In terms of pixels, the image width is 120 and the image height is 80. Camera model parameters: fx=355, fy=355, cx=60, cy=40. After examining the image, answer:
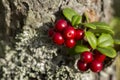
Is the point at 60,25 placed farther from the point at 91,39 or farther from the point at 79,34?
the point at 91,39

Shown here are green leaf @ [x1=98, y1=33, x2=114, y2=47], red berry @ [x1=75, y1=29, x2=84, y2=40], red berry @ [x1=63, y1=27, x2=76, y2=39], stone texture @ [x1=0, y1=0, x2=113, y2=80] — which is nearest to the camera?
red berry @ [x1=63, y1=27, x2=76, y2=39]

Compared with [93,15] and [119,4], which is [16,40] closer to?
[93,15]

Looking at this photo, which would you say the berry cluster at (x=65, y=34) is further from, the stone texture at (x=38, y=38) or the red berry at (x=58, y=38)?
the stone texture at (x=38, y=38)

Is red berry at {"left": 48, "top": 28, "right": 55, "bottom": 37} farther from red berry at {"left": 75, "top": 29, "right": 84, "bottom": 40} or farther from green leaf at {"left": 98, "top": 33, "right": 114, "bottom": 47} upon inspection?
green leaf at {"left": 98, "top": 33, "right": 114, "bottom": 47}

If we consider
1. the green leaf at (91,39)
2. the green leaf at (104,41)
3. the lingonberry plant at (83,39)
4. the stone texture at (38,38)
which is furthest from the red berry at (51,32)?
the green leaf at (104,41)

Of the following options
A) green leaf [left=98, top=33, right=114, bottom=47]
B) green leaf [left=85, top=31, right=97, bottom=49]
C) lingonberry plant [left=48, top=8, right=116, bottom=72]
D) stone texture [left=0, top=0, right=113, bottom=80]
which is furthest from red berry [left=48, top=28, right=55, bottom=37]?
green leaf [left=98, top=33, right=114, bottom=47]

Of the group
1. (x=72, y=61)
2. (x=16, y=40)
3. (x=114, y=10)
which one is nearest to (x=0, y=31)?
(x=16, y=40)
